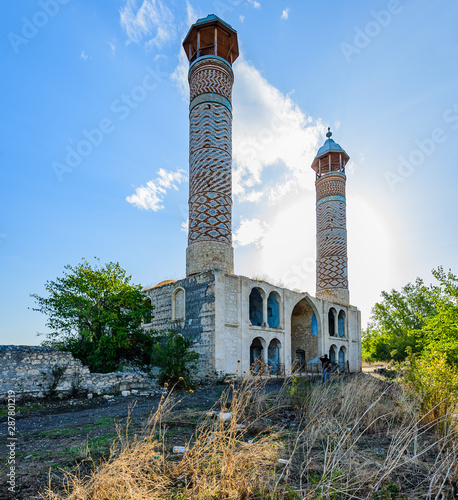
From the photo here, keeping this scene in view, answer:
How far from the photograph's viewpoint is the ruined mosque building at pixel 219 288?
12.4 m

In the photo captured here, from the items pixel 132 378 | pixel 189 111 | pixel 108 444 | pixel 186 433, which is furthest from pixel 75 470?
pixel 189 111

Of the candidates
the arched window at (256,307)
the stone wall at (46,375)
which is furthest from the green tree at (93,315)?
the arched window at (256,307)

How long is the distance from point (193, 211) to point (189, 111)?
473 cm

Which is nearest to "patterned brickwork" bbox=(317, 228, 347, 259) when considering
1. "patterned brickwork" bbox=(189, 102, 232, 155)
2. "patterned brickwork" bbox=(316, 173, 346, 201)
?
"patterned brickwork" bbox=(316, 173, 346, 201)

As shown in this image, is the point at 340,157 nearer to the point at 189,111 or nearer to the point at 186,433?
the point at 189,111

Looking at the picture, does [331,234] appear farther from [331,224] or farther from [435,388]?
[435,388]

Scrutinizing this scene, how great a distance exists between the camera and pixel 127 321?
12555 mm

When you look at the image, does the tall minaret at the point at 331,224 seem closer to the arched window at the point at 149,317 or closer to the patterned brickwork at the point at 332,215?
the patterned brickwork at the point at 332,215

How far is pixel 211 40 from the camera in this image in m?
16.1

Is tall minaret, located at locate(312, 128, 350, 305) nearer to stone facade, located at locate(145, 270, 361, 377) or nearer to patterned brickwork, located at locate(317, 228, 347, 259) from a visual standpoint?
patterned brickwork, located at locate(317, 228, 347, 259)

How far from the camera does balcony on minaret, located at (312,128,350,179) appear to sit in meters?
22.6

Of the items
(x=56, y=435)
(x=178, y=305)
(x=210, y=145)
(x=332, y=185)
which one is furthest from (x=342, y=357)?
(x=56, y=435)

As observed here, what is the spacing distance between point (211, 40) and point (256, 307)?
11.9 m

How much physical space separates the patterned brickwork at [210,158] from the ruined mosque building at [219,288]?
0.04 m
